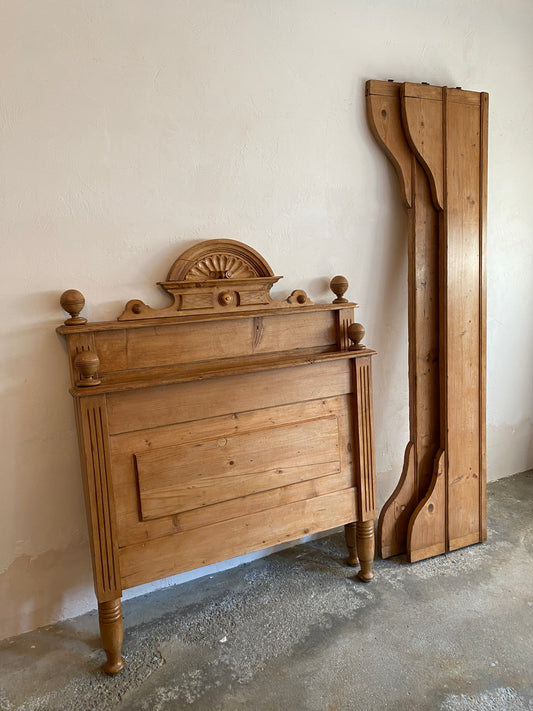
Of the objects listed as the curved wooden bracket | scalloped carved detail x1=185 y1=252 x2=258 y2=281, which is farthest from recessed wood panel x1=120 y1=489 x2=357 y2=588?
scalloped carved detail x1=185 y1=252 x2=258 y2=281

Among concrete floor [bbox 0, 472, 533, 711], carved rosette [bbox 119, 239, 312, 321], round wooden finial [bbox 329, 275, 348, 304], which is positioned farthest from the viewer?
Answer: round wooden finial [bbox 329, 275, 348, 304]

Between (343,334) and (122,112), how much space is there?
1255mm

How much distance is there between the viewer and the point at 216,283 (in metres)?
2.11

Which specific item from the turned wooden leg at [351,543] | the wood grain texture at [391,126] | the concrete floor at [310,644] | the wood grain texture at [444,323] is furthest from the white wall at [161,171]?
the turned wooden leg at [351,543]

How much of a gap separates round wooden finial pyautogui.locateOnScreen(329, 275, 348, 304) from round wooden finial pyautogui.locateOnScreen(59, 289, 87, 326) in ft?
3.45

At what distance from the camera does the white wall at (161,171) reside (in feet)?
6.20

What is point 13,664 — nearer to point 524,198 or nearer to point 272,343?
point 272,343

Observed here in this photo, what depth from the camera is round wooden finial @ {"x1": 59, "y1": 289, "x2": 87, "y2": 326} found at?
1876 millimetres

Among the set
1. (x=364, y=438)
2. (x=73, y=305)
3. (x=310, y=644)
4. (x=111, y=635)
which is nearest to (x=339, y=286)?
(x=364, y=438)

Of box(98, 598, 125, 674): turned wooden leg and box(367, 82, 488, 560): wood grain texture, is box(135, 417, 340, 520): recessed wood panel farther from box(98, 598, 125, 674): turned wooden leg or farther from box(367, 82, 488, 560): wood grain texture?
box(367, 82, 488, 560): wood grain texture

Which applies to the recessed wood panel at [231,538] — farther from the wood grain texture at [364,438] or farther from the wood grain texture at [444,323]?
the wood grain texture at [444,323]

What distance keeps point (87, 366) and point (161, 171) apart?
2.72 feet

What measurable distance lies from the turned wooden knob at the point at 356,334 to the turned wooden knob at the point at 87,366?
3.40 feet

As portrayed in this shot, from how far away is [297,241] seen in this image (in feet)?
7.71
